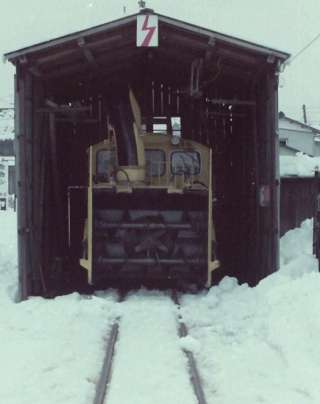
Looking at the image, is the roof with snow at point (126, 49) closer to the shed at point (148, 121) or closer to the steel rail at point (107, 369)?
the shed at point (148, 121)

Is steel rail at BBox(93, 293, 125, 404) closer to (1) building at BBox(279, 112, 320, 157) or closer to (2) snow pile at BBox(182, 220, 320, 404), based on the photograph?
(2) snow pile at BBox(182, 220, 320, 404)

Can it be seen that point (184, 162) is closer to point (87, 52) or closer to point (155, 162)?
point (155, 162)

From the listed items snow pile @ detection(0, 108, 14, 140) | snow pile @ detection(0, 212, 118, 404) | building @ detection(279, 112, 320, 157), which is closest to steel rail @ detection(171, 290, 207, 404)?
snow pile @ detection(0, 212, 118, 404)

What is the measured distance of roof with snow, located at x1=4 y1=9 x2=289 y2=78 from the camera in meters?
11.1

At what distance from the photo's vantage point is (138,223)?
39.2ft

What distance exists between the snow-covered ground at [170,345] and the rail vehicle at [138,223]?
66 centimetres

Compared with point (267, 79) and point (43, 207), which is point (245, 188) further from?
point (43, 207)

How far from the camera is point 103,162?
13398 millimetres

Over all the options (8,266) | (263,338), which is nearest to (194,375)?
(263,338)

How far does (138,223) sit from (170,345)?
412cm

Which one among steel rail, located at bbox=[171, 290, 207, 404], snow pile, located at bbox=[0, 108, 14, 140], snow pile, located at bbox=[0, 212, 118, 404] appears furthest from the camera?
snow pile, located at bbox=[0, 108, 14, 140]

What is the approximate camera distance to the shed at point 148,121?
11516mm

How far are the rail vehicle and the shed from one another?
105cm

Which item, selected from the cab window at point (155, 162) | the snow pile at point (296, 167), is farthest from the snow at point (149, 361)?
the snow pile at point (296, 167)
